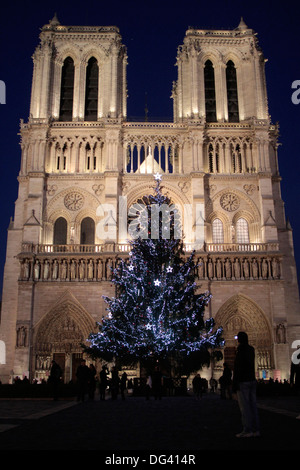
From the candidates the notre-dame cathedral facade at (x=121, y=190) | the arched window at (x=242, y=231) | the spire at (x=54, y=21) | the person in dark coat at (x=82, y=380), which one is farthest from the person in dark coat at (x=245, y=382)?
the spire at (x=54, y=21)

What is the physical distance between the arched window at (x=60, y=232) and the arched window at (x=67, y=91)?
26.5 ft

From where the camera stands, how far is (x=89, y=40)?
38.3 m

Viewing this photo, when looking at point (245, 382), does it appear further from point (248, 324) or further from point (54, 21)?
point (54, 21)

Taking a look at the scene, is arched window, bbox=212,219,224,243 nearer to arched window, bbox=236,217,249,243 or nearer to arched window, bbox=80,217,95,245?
arched window, bbox=236,217,249,243

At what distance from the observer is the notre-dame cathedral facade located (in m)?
31.5

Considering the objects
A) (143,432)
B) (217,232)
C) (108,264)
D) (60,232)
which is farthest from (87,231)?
(143,432)

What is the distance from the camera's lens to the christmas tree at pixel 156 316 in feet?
76.1

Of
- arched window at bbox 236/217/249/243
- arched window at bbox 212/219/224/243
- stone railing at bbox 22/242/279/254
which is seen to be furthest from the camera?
arched window at bbox 236/217/249/243

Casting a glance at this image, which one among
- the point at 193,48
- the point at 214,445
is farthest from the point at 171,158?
the point at 214,445

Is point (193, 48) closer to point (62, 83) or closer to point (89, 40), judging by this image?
point (89, 40)

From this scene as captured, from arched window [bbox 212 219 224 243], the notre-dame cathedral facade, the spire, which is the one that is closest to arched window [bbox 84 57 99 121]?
the notre-dame cathedral facade

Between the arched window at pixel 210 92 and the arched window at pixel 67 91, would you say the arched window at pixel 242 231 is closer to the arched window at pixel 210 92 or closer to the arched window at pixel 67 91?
the arched window at pixel 210 92

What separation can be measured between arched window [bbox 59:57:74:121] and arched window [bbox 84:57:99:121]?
116 centimetres

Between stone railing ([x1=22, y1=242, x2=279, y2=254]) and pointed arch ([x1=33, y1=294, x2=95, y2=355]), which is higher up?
stone railing ([x1=22, y1=242, x2=279, y2=254])
